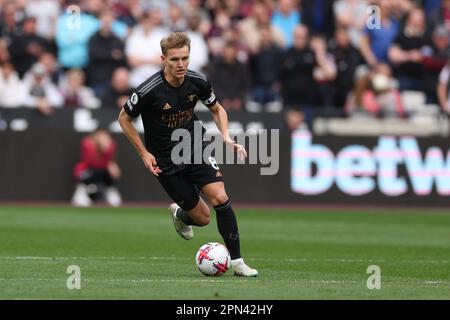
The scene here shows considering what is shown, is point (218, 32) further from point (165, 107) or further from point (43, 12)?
point (165, 107)

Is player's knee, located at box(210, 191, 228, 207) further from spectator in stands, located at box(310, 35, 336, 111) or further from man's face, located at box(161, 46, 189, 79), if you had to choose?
spectator in stands, located at box(310, 35, 336, 111)

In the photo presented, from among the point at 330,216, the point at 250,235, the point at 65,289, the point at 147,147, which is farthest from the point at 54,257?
the point at 330,216

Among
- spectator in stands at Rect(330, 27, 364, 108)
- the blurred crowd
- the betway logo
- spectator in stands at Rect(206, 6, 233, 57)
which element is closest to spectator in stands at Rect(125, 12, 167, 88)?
the blurred crowd

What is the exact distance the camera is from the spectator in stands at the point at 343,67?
25.4 meters

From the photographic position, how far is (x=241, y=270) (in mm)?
12008

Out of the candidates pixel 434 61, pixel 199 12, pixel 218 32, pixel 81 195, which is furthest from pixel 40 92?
pixel 434 61

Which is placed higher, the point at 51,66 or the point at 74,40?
the point at 74,40

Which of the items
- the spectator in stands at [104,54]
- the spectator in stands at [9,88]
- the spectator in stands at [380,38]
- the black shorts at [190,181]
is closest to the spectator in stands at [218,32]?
the spectator in stands at [104,54]

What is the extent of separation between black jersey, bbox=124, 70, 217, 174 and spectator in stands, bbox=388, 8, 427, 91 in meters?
14.0

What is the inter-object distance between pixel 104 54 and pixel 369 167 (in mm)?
5916

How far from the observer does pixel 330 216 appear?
22.2 m

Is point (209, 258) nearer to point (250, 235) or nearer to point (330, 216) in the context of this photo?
point (250, 235)

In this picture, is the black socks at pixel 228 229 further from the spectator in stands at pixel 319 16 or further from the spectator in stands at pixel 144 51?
the spectator in stands at pixel 319 16

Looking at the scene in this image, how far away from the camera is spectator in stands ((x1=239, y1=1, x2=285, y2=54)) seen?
2585 centimetres
